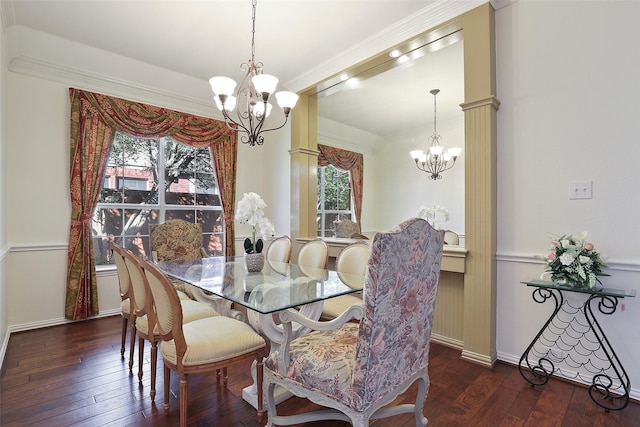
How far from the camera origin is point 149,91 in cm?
382

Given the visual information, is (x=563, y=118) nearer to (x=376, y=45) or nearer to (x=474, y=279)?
(x=474, y=279)

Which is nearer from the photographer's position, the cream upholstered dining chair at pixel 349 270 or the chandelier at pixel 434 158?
the cream upholstered dining chair at pixel 349 270

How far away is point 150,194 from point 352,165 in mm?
3260

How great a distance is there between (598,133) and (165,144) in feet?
14.3

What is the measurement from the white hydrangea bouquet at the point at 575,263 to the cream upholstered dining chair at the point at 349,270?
1.23 m

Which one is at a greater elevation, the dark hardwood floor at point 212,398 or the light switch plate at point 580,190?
the light switch plate at point 580,190

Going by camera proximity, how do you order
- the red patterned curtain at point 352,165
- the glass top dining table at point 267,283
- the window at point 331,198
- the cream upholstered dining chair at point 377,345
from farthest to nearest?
the window at point 331,198 → the red patterned curtain at point 352,165 → the glass top dining table at point 267,283 → the cream upholstered dining chair at point 377,345

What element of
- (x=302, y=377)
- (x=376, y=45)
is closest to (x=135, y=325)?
(x=302, y=377)

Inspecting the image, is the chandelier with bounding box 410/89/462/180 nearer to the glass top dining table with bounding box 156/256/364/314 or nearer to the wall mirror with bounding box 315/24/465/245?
the wall mirror with bounding box 315/24/465/245

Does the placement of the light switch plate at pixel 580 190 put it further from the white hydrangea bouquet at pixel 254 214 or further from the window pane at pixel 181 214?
the window pane at pixel 181 214

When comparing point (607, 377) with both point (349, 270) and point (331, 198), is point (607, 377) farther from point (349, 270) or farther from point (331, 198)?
point (331, 198)

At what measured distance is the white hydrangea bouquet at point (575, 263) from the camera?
188 centimetres

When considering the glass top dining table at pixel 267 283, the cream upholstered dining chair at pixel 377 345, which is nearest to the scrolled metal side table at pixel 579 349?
the cream upholstered dining chair at pixel 377 345

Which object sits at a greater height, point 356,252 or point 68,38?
point 68,38
